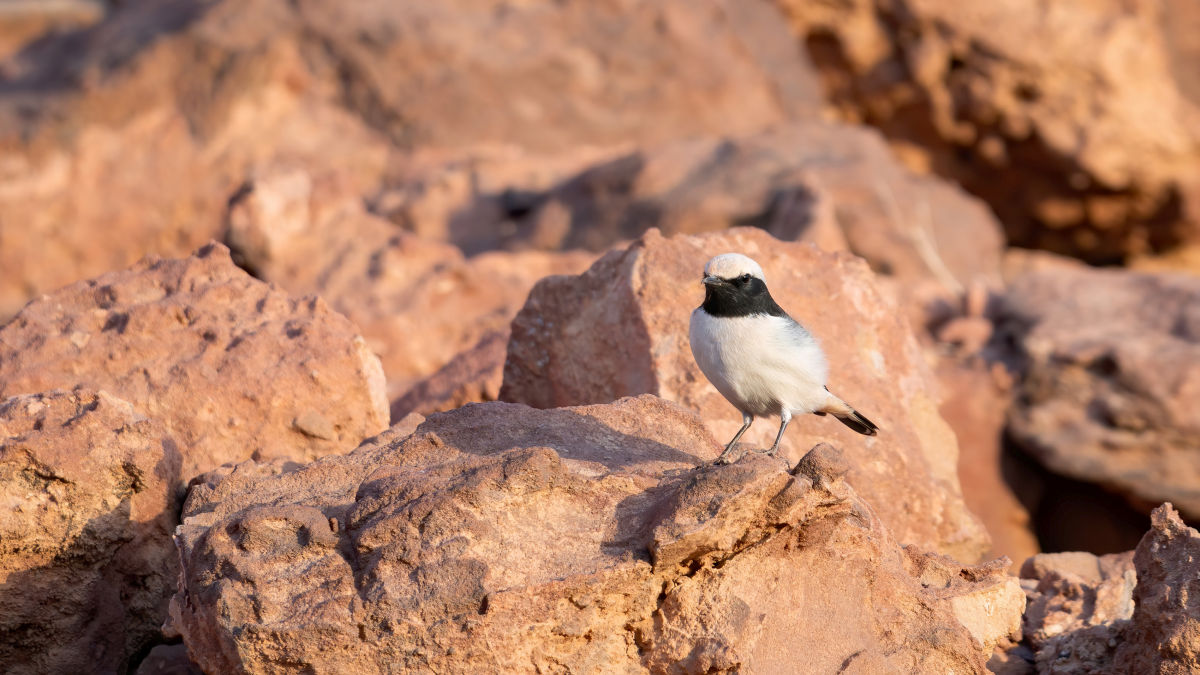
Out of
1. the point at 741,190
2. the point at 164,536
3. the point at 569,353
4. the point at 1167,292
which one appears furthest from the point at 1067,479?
the point at 164,536

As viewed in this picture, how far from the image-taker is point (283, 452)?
4.77 metres

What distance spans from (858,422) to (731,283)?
828 millimetres

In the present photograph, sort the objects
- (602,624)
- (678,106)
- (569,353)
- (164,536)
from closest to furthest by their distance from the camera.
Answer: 1. (602,624)
2. (164,536)
3. (569,353)
4. (678,106)

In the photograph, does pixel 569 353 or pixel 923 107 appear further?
pixel 923 107

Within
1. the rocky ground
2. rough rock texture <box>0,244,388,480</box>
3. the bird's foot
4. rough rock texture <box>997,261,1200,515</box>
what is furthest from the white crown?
rough rock texture <box>997,261,1200,515</box>

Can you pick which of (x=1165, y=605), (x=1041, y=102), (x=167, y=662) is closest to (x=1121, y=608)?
(x=1165, y=605)

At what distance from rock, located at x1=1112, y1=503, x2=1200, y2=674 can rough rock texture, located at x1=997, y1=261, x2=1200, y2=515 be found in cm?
420

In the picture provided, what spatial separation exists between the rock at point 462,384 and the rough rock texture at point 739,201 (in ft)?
12.3

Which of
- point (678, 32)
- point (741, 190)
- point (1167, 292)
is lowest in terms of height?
point (1167, 292)

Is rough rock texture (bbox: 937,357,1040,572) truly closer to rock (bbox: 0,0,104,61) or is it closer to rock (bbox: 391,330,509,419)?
rock (bbox: 391,330,509,419)

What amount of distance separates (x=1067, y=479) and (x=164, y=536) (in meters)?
6.35

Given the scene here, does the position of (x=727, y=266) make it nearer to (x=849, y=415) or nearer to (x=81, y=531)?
(x=849, y=415)

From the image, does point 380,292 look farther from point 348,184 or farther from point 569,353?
point 569,353

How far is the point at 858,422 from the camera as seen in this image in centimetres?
464
